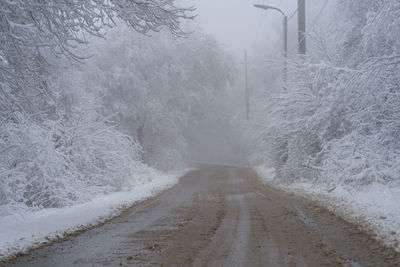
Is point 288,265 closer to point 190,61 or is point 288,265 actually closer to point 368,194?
point 368,194

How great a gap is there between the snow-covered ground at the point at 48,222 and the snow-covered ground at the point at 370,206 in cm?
544

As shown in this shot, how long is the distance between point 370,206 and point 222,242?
4474 mm

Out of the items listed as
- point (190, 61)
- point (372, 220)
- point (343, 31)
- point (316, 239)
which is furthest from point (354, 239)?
point (190, 61)

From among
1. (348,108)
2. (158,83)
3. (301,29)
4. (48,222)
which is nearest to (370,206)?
(348,108)

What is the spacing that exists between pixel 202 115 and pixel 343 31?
19.0 metres

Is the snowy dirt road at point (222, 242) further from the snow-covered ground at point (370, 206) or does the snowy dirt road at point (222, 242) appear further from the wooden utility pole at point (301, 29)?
the wooden utility pole at point (301, 29)

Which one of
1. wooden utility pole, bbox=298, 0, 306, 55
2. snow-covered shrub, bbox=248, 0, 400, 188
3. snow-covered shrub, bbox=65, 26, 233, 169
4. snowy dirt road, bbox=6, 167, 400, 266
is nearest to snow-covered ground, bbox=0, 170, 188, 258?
snowy dirt road, bbox=6, 167, 400, 266

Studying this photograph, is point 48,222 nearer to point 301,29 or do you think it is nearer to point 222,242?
point 222,242

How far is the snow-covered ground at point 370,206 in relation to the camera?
299 inches

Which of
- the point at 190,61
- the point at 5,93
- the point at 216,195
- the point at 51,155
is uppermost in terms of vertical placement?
the point at 190,61

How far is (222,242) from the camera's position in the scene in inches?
287

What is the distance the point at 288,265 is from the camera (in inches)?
226

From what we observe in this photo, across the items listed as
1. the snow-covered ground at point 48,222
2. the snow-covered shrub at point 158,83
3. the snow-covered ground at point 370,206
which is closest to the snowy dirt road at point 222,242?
the snow-covered ground at point 370,206

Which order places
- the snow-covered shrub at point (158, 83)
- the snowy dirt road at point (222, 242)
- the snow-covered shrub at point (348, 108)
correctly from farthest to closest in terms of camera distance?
the snow-covered shrub at point (158, 83) < the snow-covered shrub at point (348, 108) < the snowy dirt road at point (222, 242)
